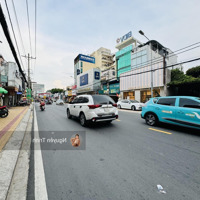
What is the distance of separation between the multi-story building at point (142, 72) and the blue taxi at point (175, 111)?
6.79 m

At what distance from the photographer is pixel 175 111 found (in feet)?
16.3

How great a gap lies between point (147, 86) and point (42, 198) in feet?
67.0

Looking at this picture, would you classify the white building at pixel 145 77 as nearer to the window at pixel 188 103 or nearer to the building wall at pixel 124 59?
the building wall at pixel 124 59

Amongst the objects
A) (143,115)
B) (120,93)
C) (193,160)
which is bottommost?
(193,160)

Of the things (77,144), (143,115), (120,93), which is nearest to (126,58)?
(120,93)

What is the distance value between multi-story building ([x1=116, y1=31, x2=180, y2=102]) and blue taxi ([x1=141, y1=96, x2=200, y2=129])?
22.3 feet

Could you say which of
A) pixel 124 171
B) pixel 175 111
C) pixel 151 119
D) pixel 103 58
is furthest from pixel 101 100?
pixel 103 58

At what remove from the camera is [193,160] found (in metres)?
2.65

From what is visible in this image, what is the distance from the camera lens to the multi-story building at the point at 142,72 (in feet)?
58.1

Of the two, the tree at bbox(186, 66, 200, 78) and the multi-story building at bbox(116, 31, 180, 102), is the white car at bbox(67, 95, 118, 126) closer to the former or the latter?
the multi-story building at bbox(116, 31, 180, 102)

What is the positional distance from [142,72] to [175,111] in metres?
9.49

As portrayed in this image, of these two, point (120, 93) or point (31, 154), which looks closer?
point (31, 154)

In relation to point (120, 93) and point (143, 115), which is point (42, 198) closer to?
point (143, 115)

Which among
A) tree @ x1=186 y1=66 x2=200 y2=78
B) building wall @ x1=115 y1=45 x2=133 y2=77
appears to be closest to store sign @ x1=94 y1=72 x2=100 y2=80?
building wall @ x1=115 y1=45 x2=133 y2=77
